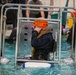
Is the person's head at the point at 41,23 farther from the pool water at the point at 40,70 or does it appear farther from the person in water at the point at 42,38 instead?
the pool water at the point at 40,70

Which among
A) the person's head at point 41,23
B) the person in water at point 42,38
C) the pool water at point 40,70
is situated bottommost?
the pool water at point 40,70

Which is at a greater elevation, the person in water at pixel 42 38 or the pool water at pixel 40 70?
the person in water at pixel 42 38

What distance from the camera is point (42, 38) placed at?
5.36 metres

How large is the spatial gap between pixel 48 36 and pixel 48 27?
0.68ft

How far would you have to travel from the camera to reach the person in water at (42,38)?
5.32 metres

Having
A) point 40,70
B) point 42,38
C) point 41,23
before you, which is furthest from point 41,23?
point 40,70

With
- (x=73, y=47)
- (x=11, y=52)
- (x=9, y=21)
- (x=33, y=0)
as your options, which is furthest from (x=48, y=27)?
(x=9, y=21)

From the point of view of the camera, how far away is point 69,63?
5758 mm

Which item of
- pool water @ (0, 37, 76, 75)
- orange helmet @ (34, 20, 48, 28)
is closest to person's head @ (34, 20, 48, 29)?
orange helmet @ (34, 20, 48, 28)

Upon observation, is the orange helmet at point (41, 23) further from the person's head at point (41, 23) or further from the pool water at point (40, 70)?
the pool water at point (40, 70)

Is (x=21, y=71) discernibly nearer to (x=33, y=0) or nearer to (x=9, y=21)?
(x=33, y=0)

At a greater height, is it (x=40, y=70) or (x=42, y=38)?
(x=42, y=38)

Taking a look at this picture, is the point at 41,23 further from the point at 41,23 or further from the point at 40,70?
the point at 40,70

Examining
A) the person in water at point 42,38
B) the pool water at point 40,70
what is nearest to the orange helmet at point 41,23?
the person in water at point 42,38
